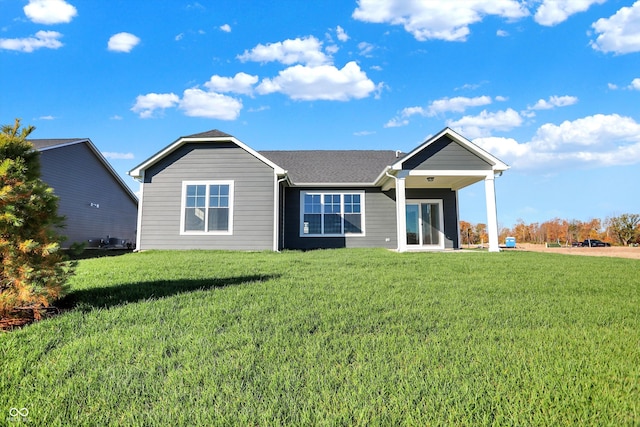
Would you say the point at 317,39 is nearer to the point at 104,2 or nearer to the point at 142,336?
the point at 104,2

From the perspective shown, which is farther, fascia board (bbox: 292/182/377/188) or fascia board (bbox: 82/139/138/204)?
fascia board (bbox: 82/139/138/204)

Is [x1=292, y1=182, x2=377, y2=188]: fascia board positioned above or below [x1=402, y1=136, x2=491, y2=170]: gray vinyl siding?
below

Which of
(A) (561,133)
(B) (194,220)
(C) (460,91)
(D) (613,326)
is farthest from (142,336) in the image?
(A) (561,133)

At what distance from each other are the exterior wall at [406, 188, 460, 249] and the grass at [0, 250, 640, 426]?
10.5 meters

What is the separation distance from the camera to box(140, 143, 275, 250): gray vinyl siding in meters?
12.0

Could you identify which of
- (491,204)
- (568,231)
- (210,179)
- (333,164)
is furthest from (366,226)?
(568,231)

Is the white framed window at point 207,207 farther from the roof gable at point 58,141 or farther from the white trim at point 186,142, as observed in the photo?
the roof gable at point 58,141

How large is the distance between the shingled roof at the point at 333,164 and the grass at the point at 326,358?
1024 centimetres

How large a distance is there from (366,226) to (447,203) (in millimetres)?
4167

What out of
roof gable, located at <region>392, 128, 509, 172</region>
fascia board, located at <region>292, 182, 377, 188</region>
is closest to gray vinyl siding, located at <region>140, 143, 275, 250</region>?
fascia board, located at <region>292, 182, 377, 188</region>

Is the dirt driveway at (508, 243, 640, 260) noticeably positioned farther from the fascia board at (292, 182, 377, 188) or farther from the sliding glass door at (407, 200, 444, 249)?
the fascia board at (292, 182, 377, 188)

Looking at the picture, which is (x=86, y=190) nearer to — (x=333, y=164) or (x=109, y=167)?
(x=109, y=167)

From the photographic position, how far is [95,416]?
6.10ft

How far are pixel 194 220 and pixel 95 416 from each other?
10908 millimetres
